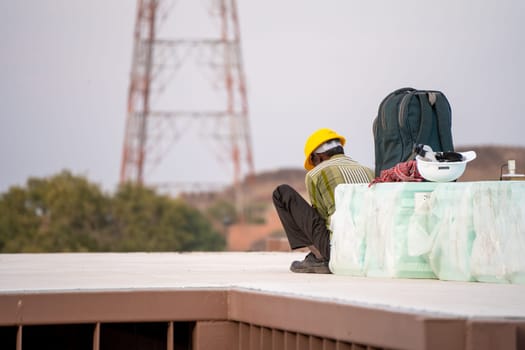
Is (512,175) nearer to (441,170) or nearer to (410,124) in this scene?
(441,170)

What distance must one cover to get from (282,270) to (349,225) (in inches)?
48.7

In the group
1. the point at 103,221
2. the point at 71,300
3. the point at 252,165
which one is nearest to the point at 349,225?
the point at 71,300

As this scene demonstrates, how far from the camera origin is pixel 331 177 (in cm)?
805

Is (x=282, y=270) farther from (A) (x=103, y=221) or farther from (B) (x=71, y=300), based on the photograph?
(A) (x=103, y=221)

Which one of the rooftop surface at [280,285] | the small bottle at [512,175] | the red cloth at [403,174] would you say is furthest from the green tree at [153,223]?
the small bottle at [512,175]

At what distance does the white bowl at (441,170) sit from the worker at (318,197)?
71cm

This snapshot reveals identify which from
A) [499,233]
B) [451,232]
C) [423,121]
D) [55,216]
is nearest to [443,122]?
[423,121]

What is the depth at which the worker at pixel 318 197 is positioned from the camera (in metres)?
8.07

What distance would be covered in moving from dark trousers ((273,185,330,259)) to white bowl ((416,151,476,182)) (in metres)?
0.95

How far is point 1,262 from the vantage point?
10.3 metres

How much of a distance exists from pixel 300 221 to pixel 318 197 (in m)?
0.20

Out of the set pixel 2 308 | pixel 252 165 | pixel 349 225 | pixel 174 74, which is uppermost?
pixel 174 74

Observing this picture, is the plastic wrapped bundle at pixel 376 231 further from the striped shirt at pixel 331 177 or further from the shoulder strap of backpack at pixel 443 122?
the shoulder strap of backpack at pixel 443 122

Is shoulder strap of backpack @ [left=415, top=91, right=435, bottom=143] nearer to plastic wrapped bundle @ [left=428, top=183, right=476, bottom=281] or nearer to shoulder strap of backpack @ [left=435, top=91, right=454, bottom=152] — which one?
shoulder strap of backpack @ [left=435, top=91, right=454, bottom=152]
